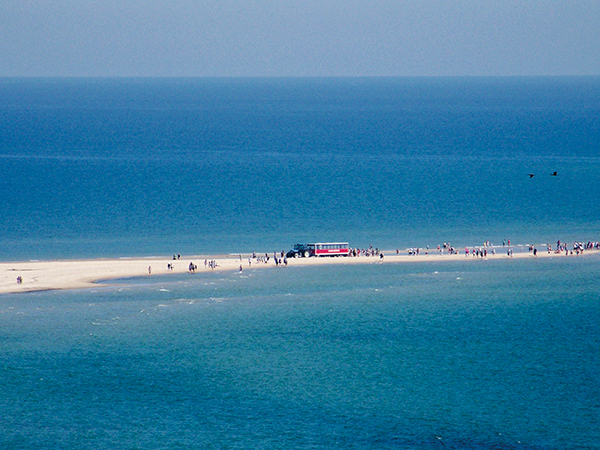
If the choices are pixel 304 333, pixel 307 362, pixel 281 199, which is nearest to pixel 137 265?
pixel 304 333

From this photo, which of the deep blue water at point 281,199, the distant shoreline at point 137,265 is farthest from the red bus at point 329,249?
the deep blue water at point 281,199

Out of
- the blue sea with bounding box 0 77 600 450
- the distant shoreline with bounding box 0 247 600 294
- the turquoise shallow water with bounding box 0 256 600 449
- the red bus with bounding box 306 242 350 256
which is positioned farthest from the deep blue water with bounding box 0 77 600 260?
the turquoise shallow water with bounding box 0 256 600 449

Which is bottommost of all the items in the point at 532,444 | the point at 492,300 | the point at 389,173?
the point at 532,444

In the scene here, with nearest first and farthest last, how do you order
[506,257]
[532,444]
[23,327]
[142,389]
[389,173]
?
[532,444], [142,389], [23,327], [506,257], [389,173]

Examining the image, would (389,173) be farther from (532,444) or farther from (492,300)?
(532,444)

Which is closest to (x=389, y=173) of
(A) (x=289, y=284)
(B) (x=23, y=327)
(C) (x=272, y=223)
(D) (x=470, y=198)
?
(D) (x=470, y=198)

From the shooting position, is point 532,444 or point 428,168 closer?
point 532,444
